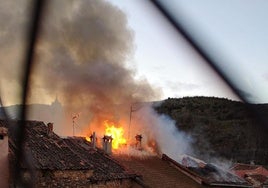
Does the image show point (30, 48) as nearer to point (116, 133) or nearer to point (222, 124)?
point (222, 124)

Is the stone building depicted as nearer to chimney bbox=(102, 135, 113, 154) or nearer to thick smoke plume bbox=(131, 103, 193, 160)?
chimney bbox=(102, 135, 113, 154)

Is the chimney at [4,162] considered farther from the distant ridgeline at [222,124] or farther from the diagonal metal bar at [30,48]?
the diagonal metal bar at [30,48]

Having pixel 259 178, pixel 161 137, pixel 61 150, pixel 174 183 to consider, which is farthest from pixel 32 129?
pixel 259 178

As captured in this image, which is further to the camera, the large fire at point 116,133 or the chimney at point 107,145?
the large fire at point 116,133

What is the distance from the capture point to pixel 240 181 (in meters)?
34.8

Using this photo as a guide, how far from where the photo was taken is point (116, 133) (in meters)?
37.4

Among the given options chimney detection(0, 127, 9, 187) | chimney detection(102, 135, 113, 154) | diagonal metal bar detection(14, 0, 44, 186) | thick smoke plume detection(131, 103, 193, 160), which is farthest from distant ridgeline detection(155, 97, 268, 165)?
chimney detection(0, 127, 9, 187)

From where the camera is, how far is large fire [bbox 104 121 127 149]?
34950 millimetres

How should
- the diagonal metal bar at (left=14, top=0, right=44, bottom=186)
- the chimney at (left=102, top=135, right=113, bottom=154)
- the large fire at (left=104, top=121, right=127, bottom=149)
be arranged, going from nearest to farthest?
the diagonal metal bar at (left=14, top=0, right=44, bottom=186) → the chimney at (left=102, top=135, right=113, bottom=154) → the large fire at (left=104, top=121, right=127, bottom=149)

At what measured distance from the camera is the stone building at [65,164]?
791 inches

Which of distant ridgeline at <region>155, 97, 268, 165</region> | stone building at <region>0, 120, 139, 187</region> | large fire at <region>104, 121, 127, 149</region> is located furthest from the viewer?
large fire at <region>104, 121, 127, 149</region>

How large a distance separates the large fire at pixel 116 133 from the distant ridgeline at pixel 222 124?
5.44 meters

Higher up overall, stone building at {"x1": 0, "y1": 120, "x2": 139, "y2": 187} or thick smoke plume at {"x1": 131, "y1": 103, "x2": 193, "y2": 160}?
thick smoke plume at {"x1": 131, "y1": 103, "x2": 193, "y2": 160}

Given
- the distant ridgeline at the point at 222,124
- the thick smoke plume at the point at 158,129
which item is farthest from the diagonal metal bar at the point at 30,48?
the thick smoke plume at the point at 158,129
